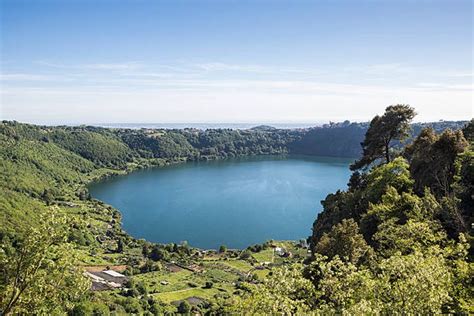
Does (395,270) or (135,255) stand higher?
(395,270)

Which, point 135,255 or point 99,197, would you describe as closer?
point 135,255

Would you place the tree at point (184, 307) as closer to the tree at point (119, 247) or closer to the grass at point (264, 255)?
the grass at point (264, 255)

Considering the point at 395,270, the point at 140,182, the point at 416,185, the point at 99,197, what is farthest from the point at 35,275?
the point at 140,182

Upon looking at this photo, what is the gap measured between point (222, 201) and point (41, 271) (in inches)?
3738

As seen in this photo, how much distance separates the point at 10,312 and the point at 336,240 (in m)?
16.7

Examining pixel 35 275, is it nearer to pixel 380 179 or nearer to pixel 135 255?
pixel 380 179

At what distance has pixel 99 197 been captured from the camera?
11769cm

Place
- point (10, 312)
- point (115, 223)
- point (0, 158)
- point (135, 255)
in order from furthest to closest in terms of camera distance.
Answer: point (0, 158) → point (115, 223) → point (135, 255) → point (10, 312)

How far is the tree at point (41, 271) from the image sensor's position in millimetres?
8469

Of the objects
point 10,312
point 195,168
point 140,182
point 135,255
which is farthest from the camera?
point 195,168

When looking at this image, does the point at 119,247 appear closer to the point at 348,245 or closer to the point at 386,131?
the point at 386,131

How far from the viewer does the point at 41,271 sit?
893 centimetres

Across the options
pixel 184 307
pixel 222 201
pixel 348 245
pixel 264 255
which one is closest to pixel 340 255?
pixel 348 245

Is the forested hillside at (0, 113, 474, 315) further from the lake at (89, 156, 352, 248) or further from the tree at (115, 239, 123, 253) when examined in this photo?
the lake at (89, 156, 352, 248)
